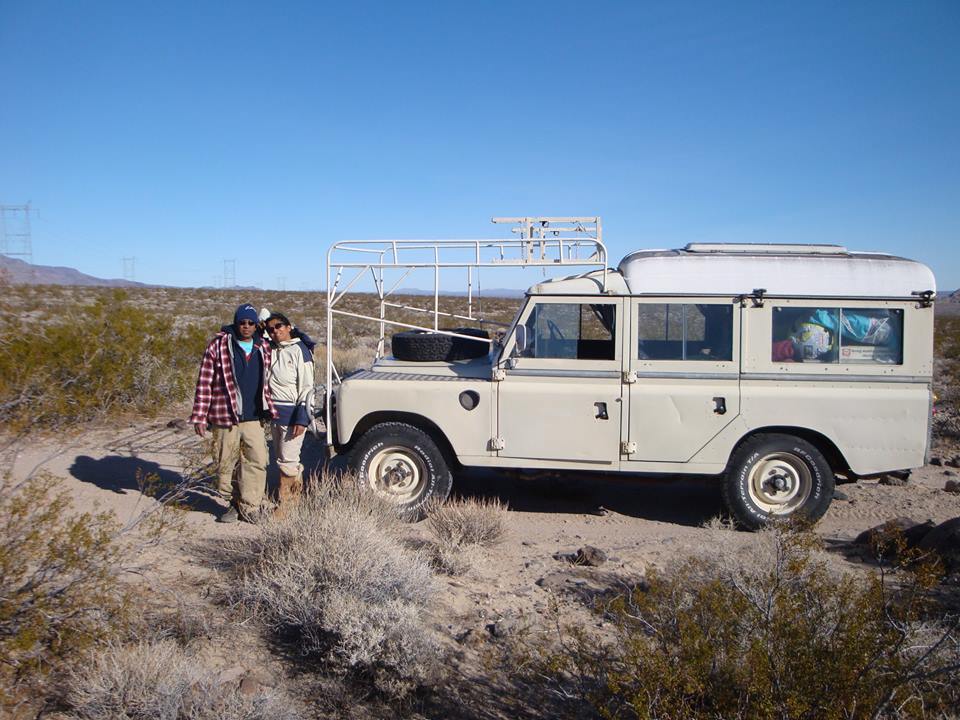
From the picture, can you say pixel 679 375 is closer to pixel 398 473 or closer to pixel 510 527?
pixel 510 527

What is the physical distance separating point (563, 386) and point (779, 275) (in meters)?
2.02

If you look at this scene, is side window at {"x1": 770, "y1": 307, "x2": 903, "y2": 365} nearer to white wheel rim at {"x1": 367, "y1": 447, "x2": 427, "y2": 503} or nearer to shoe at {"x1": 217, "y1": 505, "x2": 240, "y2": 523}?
white wheel rim at {"x1": 367, "y1": 447, "x2": 427, "y2": 503}

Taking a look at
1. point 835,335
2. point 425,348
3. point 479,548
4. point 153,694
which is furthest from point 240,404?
point 835,335

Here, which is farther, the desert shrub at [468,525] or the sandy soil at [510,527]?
the desert shrub at [468,525]

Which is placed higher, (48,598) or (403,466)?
(403,466)

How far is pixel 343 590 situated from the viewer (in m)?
4.21

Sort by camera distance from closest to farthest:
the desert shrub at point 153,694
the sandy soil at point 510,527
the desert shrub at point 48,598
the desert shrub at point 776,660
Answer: the desert shrub at point 776,660
the desert shrub at point 153,694
the desert shrub at point 48,598
the sandy soil at point 510,527

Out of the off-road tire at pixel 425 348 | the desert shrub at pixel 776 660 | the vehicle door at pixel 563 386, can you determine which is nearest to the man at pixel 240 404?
the off-road tire at pixel 425 348

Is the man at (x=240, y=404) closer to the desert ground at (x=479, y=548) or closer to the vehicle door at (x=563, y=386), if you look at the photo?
the desert ground at (x=479, y=548)

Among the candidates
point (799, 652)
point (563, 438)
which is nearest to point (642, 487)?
point (563, 438)

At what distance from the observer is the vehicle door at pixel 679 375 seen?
5957 millimetres

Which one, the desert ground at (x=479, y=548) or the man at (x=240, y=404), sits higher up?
the man at (x=240, y=404)

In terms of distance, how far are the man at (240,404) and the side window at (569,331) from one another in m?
2.31

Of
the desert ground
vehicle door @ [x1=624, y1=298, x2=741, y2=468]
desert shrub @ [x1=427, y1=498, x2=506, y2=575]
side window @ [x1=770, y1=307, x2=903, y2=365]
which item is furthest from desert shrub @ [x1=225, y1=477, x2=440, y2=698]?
side window @ [x1=770, y1=307, x2=903, y2=365]
